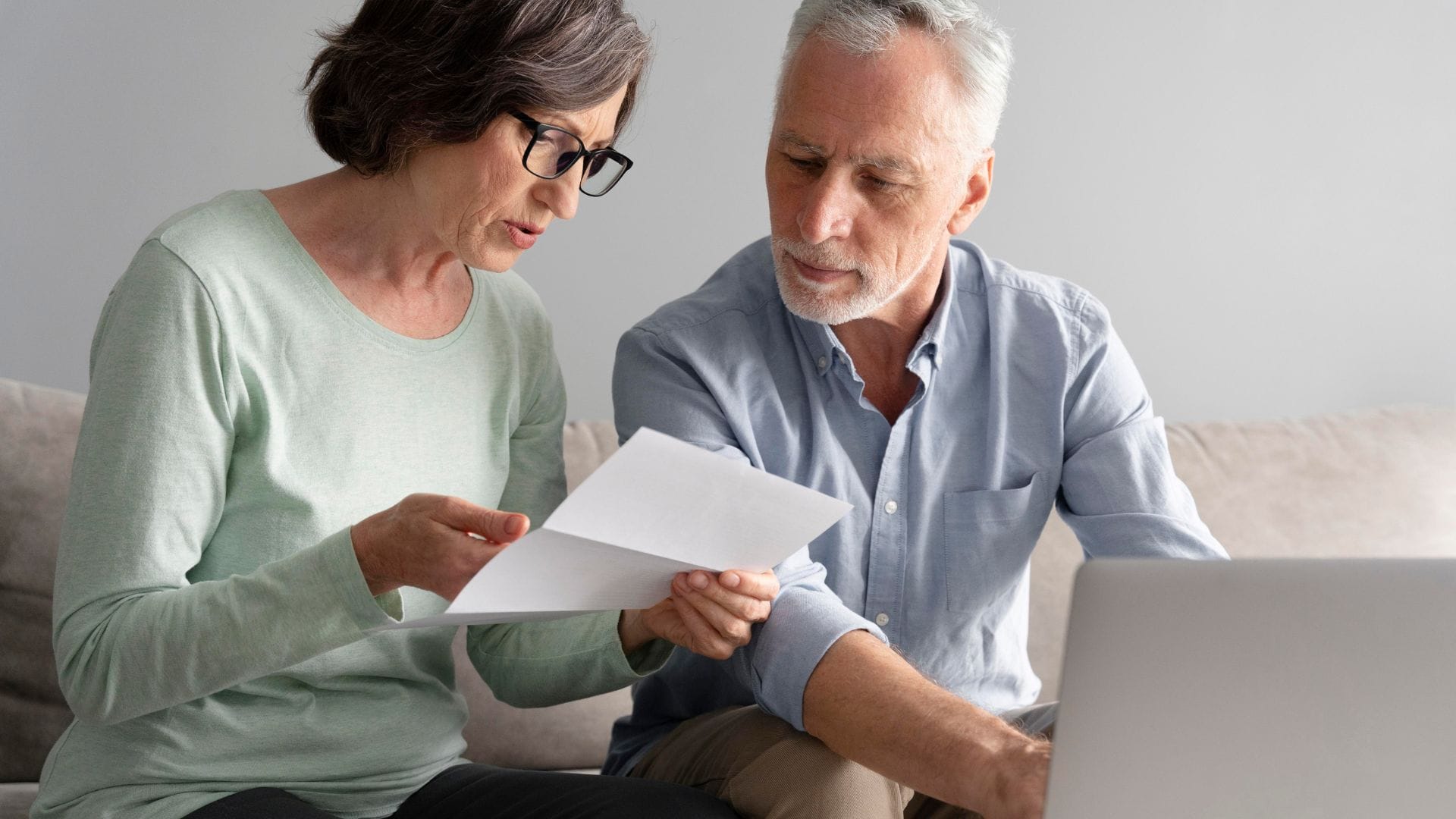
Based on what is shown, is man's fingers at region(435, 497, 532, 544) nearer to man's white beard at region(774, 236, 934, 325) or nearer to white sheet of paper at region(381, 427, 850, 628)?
white sheet of paper at region(381, 427, 850, 628)

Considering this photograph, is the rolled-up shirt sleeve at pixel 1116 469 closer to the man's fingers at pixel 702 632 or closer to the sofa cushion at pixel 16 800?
the man's fingers at pixel 702 632

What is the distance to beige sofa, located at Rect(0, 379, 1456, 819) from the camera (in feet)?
5.39

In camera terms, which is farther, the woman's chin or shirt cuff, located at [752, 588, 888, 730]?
the woman's chin

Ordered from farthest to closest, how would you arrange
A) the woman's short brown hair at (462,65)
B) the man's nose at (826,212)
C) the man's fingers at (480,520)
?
the man's nose at (826,212)
the woman's short brown hair at (462,65)
the man's fingers at (480,520)

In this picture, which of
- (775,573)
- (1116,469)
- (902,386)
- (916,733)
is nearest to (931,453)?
(902,386)

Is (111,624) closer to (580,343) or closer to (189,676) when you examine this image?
(189,676)

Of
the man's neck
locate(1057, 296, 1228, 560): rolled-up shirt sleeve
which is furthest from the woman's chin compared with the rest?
locate(1057, 296, 1228, 560): rolled-up shirt sleeve

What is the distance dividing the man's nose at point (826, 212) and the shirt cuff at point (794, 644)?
413mm

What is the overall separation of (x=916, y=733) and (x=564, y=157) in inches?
26.0

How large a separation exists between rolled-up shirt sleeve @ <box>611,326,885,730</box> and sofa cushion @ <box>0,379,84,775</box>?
787mm

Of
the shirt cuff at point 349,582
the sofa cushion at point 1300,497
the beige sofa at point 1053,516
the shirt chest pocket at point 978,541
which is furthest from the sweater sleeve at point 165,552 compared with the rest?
the sofa cushion at point 1300,497

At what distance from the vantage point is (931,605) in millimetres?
1459

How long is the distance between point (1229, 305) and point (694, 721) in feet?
5.18

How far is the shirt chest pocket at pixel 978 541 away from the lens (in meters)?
1.45
